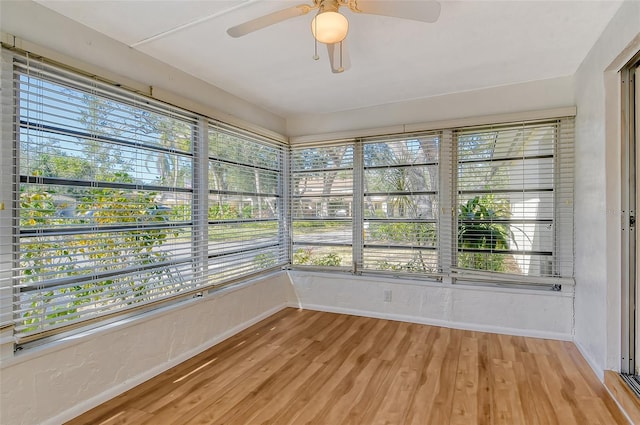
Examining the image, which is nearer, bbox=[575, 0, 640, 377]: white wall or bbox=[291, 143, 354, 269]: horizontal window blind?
bbox=[575, 0, 640, 377]: white wall

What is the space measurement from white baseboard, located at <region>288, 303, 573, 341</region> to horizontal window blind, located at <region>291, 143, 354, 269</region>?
525 mm

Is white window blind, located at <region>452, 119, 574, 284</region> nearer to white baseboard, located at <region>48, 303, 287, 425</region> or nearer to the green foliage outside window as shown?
the green foliage outside window

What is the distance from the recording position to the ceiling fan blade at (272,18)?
1616 millimetres

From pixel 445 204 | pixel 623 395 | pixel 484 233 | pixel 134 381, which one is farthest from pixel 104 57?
pixel 623 395

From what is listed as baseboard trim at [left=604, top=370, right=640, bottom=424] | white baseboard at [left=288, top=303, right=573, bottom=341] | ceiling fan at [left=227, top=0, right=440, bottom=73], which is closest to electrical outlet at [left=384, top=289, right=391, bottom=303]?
white baseboard at [left=288, top=303, right=573, bottom=341]

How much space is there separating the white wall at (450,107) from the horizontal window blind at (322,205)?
29 cm

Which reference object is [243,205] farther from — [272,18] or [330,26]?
[330,26]

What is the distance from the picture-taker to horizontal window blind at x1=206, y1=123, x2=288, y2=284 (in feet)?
10.3

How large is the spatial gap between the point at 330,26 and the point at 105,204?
6.01 ft

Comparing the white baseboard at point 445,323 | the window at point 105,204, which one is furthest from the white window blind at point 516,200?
the window at point 105,204

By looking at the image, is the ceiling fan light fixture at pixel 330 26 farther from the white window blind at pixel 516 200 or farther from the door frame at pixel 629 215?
the white window blind at pixel 516 200

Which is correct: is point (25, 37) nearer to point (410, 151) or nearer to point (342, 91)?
point (342, 91)

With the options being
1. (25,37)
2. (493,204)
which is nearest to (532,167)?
(493,204)

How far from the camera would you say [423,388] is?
231cm
